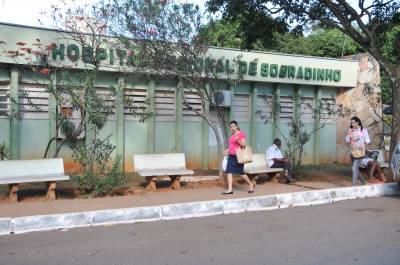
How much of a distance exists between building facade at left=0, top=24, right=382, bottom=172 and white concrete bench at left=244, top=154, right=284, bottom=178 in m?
1.80

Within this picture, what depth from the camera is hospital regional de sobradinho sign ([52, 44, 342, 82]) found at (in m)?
12.4

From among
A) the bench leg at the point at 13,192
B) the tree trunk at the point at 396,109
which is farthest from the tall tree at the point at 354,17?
the bench leg at the point at 13,192

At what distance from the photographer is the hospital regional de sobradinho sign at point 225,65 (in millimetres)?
12391

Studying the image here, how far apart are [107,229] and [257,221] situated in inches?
92.8

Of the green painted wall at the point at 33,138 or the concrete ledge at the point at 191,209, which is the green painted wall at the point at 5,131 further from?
the concrete ledge at the point at 191,209

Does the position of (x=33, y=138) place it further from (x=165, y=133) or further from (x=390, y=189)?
(x=390, y=189)

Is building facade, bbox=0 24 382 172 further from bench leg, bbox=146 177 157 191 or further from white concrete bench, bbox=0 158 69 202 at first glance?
bench leg, bbox=146 177 157 191

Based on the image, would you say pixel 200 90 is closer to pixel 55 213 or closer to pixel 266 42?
pixel 266 42

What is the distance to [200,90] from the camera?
41.0ft

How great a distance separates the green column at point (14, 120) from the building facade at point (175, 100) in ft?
0.08

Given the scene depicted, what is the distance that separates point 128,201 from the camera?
33.2 ft

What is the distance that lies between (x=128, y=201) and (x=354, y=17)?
6921 millimetres

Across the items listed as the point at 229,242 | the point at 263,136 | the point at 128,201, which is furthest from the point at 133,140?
the point at 229,242

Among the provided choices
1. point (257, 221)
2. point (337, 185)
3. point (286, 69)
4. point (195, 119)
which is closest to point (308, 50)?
point (286, 69)
